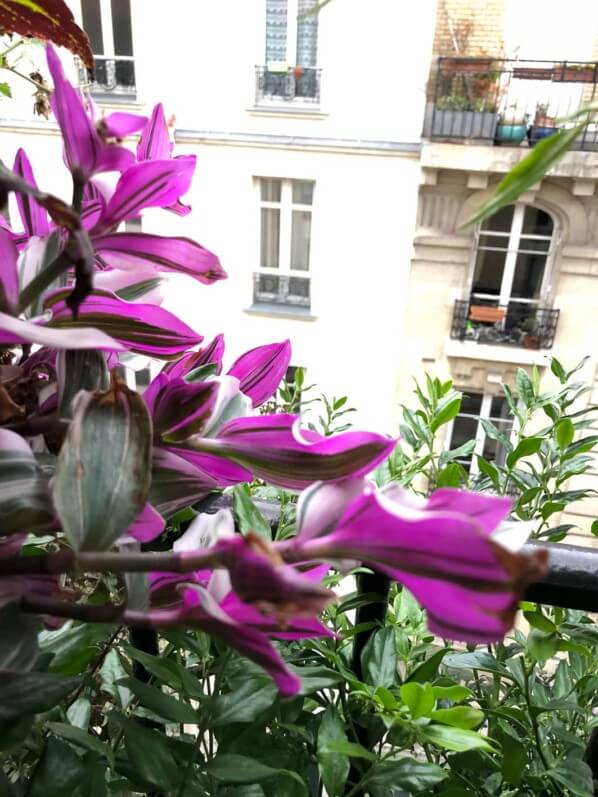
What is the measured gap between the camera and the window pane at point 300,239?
3.86m

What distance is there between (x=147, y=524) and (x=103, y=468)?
57mm

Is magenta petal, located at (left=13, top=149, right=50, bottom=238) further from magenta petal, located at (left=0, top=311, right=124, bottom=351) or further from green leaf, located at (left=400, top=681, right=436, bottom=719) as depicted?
green leaf, located at (left=400, top=681, right=436, bottom=719)

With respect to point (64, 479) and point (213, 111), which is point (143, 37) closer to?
point (213, 111)

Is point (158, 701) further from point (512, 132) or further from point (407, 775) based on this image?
point (512, 132)

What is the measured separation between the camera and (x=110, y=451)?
0.19 metres

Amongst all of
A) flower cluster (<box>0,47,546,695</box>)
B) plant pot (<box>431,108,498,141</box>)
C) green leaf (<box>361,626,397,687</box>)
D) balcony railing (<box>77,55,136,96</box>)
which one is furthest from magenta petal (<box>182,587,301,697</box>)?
balcony railing (<box>77,55,136,96</box>)

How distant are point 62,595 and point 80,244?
0.41 ft

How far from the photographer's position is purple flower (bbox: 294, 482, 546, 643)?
14cm

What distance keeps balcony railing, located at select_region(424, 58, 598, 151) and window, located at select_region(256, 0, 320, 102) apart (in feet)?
2.28

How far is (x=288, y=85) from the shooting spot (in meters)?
3.52

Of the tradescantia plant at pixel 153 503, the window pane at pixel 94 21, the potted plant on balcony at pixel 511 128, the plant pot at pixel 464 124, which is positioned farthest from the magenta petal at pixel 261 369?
the window pane at pixel 94 21

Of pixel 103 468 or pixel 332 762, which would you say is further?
pixel 332 762

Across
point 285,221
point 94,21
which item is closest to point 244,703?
point 285,221

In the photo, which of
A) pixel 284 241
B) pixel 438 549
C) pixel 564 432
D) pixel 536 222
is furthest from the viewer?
pixel 284 241
